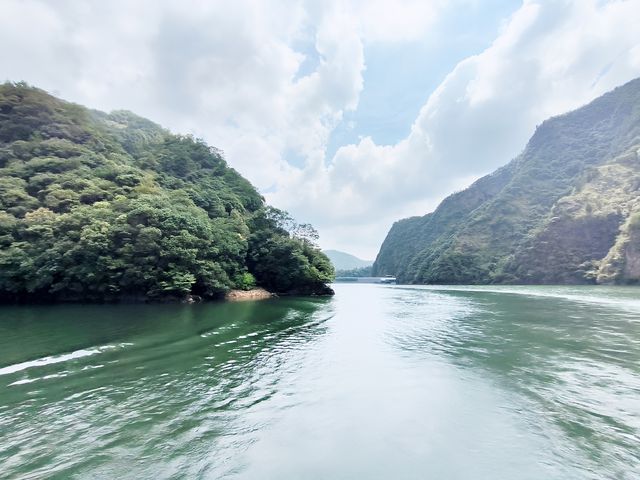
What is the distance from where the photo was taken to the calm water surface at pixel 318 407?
5.56 m

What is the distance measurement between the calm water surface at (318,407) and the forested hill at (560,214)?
68.4 meters

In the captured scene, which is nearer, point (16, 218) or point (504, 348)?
point (504, 348)

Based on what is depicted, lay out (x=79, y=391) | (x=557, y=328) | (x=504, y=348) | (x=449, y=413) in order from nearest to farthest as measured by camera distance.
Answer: (x=449, y=413) < (x=79, y=391) < (x=504, y=348) < (x=557, y=328)

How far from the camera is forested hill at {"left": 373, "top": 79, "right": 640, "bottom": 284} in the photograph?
7250cm

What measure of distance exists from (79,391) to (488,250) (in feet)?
379

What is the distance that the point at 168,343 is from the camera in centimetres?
1474

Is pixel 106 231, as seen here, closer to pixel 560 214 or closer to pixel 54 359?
pixel 54 359

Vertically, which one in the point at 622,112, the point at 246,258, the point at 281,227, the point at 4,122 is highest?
the point at 622,112

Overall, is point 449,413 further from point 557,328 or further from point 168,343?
point 557,328

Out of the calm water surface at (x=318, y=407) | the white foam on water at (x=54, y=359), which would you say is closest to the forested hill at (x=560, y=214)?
the calm water surface at (x=318, y=407)

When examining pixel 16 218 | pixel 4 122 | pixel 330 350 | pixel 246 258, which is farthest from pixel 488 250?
pixel 4 122

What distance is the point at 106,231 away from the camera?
Answer: 109 ft

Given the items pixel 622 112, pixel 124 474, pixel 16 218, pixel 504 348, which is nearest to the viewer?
pixel 124 474

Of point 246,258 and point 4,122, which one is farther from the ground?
point 4,122
